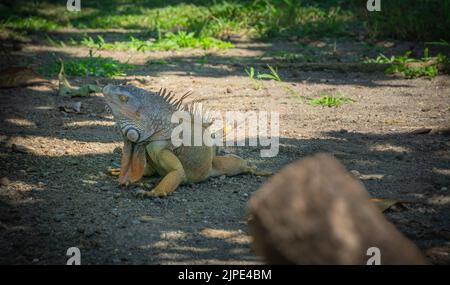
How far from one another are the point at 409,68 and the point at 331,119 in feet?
7.25

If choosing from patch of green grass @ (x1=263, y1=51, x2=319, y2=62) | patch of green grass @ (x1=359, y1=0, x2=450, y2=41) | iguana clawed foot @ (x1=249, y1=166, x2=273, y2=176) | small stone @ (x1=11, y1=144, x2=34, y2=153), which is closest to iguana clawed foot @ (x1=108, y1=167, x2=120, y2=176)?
small stone @ (x1=11, y1=144, x2=34, y2=153)

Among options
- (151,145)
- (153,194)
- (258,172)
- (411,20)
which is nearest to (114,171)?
(151,145)

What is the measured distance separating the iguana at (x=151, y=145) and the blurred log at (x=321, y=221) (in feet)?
7.28

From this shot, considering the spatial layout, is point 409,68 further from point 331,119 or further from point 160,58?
point 160,58

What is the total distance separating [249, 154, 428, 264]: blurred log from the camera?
7.54 feet

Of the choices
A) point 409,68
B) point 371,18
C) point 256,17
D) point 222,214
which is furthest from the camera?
point 256,17

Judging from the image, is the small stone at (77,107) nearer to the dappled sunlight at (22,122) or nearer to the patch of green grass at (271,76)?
the dappled sunlight at (22,122)

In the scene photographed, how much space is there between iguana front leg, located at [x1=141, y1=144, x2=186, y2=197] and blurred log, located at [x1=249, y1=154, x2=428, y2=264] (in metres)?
2.14

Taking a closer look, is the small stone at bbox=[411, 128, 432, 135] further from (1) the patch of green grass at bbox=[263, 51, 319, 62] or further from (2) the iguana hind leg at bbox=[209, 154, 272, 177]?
(1) the patch of green grass at bbox=[263, 51, 319, 62]

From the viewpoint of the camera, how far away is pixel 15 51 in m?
9.52

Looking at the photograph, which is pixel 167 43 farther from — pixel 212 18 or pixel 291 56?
pixel 291 56

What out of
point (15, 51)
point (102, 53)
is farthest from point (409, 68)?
point (15, 51)

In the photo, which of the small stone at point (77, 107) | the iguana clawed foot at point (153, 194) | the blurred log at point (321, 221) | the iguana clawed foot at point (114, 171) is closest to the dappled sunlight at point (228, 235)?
the iguana clawed foot at point (153, 194)

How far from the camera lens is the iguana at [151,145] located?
15.3ft
